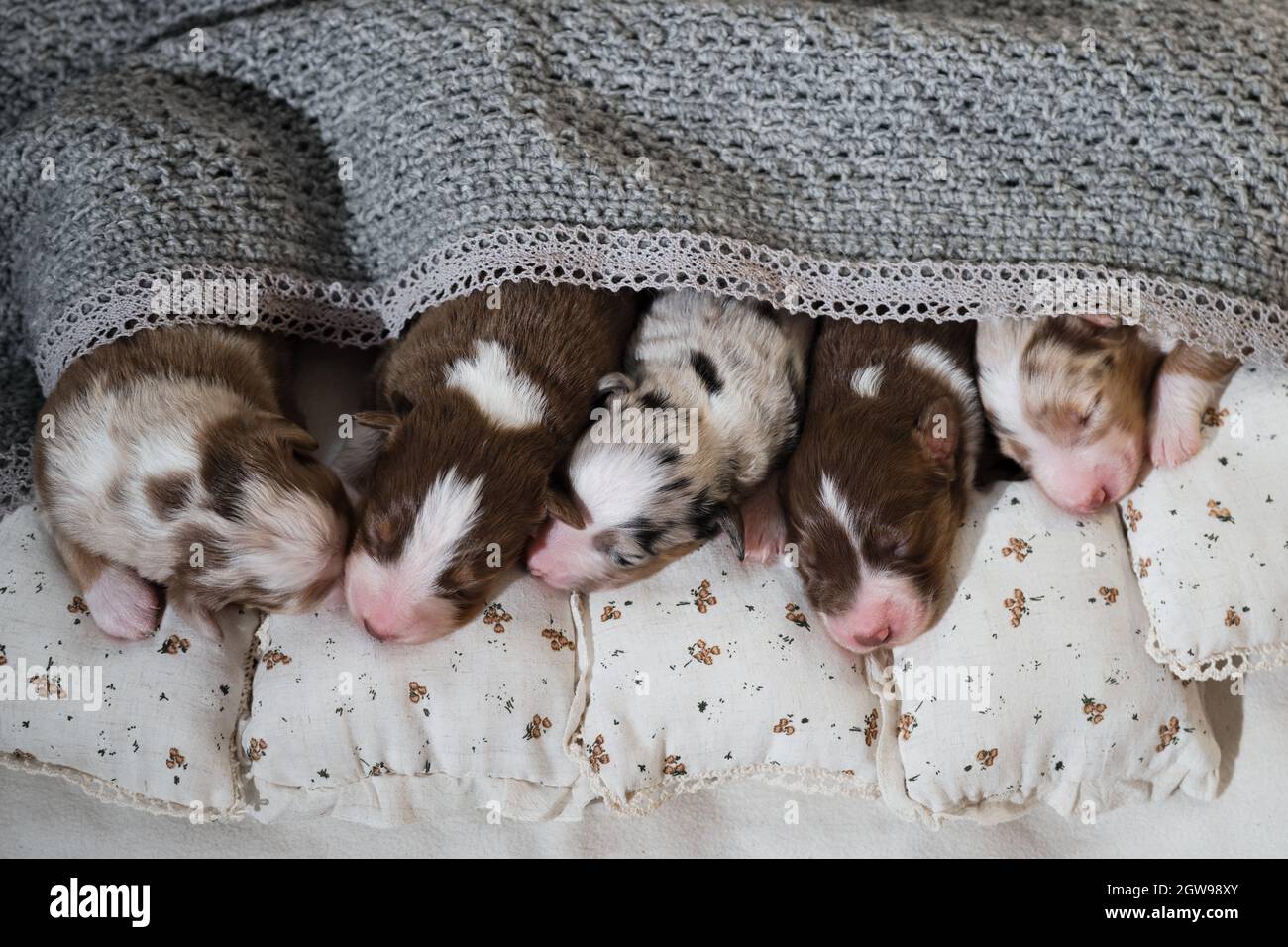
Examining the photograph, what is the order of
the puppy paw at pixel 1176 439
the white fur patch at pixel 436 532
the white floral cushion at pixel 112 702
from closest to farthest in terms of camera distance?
the white fur patch at pixel 436 532 < the white floral cushion at pixel 112 702 < the puppy paw at pixel 1176 439

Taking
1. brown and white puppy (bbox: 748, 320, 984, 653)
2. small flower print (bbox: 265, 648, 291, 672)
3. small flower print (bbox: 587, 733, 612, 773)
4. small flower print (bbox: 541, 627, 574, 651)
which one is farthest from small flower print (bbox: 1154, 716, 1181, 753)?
small flower print (bbox: 265, 648, 291, 672)

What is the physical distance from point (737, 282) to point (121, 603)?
1.49 meters

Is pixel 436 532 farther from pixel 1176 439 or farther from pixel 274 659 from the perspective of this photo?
pixel 1176 439

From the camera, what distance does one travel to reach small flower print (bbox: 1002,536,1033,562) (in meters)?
2.44

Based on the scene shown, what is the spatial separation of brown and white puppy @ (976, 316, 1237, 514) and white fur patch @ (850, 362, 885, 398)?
259 mm

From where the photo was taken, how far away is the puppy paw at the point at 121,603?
91.4 inches

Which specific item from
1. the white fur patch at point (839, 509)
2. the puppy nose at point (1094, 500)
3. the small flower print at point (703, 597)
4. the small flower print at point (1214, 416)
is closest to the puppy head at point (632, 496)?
the small flower print at point (703, 597)

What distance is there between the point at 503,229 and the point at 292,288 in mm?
525

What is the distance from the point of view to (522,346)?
2.35m

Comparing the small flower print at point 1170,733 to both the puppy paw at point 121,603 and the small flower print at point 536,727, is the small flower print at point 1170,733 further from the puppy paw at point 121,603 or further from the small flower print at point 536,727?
the puppy paw at point 121,603

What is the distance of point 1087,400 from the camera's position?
241 cm

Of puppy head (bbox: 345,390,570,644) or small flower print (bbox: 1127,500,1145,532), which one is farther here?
small flower print (bbox: 1127,500,1145,532)

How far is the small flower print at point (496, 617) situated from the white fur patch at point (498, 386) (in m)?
0.42

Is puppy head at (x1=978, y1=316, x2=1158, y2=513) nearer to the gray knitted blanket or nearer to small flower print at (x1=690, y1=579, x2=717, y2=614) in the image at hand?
the gray knitted blanket
